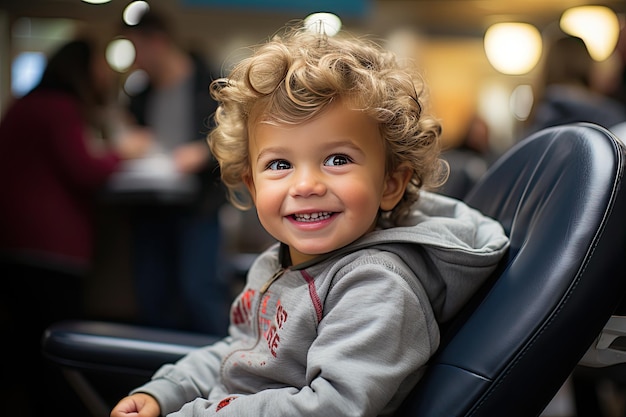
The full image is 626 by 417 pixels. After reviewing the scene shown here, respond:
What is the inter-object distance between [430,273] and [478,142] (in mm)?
4097

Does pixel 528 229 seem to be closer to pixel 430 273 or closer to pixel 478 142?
pixel 430 273

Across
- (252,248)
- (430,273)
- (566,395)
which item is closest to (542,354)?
(430,273)

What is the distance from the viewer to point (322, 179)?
96cm

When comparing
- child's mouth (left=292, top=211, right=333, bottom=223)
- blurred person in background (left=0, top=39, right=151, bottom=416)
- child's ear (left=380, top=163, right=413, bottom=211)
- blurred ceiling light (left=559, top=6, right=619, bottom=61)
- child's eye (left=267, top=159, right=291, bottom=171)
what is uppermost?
blurred ceiling light (left=559, top=6, right=619, bottom=61)

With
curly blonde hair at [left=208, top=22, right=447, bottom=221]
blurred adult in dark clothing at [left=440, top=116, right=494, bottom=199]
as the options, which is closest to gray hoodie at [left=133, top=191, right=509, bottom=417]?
curly blonde hair at [left=208, top=22, right=447, bottom=221]

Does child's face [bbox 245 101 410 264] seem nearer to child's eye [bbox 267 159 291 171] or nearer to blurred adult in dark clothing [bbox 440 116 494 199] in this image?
child's eye [bbox 267 159 291 171]

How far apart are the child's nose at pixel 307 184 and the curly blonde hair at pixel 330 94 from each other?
0.07 metres

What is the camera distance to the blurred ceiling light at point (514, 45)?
26.8 feet

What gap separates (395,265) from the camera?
3.08 feet

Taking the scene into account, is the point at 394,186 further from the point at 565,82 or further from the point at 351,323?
the point at 565,82

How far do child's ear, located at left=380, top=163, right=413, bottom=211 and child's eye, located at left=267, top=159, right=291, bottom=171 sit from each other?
0.15 meters

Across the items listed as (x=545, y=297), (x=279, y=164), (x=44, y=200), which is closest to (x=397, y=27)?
(x=44, y=200)

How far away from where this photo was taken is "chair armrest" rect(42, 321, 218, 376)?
4.09 feet

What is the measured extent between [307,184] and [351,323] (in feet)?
0.61
